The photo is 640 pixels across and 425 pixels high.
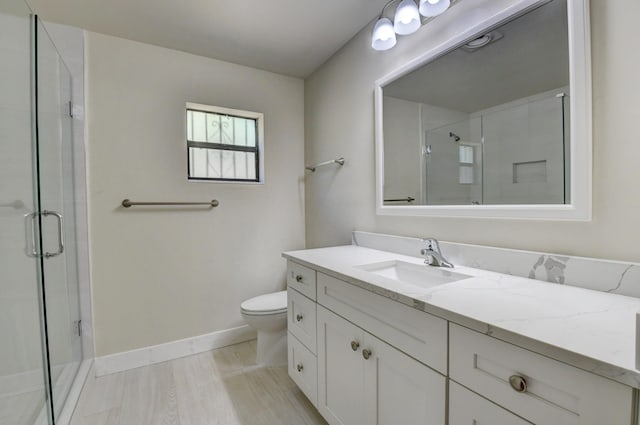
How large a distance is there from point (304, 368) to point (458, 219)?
1.09 meters

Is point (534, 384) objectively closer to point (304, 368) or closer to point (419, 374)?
point (419, 374)

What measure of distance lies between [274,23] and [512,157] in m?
1.58

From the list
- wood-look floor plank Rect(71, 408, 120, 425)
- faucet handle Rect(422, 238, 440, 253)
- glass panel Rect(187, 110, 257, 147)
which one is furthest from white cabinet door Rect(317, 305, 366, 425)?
glass panel Rect(187, 110, 257, 147)

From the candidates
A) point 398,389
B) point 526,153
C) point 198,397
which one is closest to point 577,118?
point 526,153

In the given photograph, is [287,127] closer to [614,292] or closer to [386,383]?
[386,383]

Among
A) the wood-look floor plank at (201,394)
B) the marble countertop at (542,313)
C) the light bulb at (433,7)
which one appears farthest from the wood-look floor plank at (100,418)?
the light bulb at (433,7)

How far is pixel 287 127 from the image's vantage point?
2.58 metres

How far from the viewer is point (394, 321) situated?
952 mm

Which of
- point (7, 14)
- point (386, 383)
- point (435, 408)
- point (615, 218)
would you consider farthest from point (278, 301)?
point (7, 14)

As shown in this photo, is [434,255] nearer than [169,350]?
Yes

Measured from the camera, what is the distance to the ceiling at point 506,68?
101 cm

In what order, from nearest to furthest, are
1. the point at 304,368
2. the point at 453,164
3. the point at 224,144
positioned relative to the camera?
the point at 453,164
the point at 304,368
the point at 224,144

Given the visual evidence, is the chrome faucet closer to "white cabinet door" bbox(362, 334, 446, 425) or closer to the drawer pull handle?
"white cabinet door" bbox(362, 334, 446, 425)

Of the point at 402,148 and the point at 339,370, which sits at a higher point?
the point at 402,148
